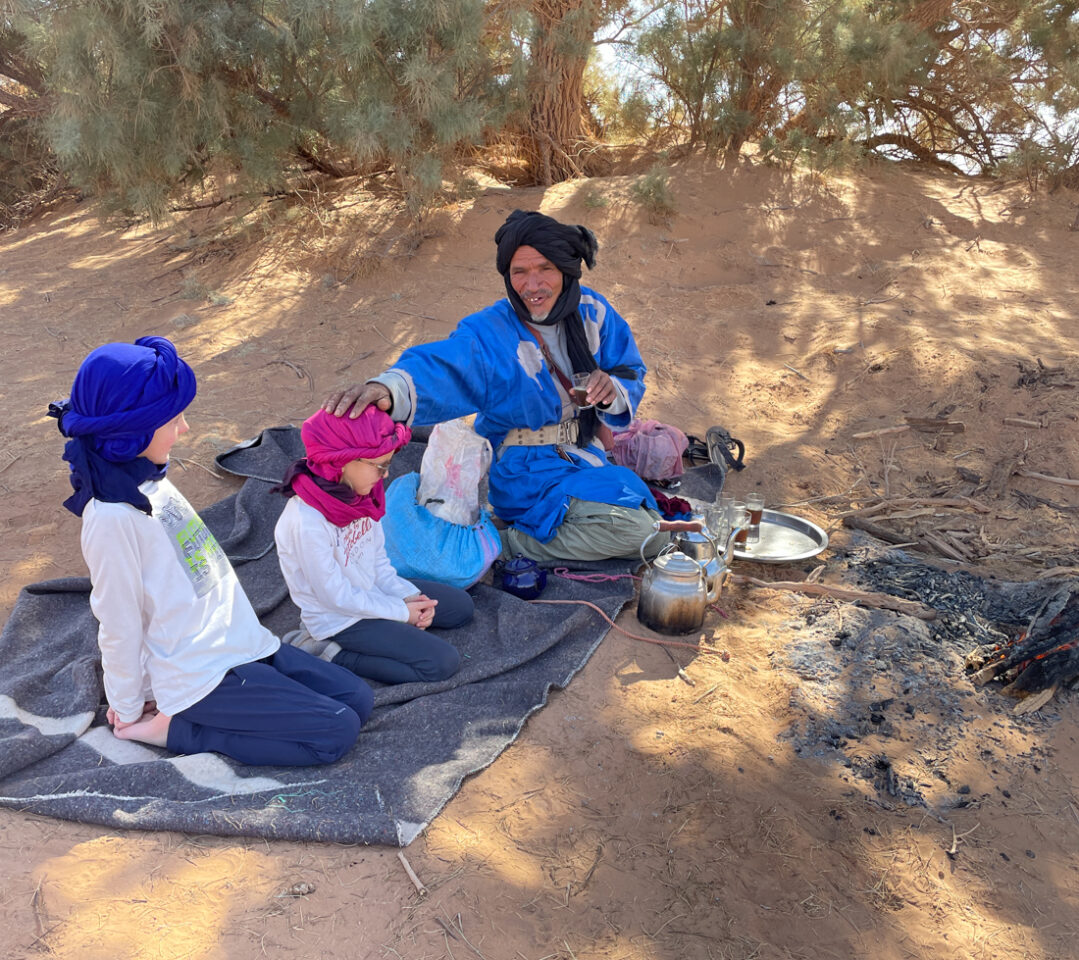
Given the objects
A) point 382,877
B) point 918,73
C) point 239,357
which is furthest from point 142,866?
point 918,73

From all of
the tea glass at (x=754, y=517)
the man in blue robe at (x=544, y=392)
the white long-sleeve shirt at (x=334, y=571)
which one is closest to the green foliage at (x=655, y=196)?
the man in blue robe at (x=544, y=392)

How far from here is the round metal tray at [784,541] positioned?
149 inches

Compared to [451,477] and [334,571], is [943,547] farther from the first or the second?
[334,571]

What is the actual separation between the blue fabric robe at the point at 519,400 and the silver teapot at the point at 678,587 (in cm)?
47

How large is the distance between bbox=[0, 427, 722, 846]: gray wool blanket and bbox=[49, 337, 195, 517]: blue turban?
770 millimetres

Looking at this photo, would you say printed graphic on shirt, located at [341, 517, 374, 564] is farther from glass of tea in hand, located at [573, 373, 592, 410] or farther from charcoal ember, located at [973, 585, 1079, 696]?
charcoal ember, located at [973, 585, 1079, 696]

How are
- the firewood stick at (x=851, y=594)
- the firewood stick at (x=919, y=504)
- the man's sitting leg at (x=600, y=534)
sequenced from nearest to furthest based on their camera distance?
the firewood stick at (x=851, y=594) → the man's sitting leg at (x=600, y=534) → the firewood stick at (x=919, y=504)

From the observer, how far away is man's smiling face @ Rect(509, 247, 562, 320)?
3590mm

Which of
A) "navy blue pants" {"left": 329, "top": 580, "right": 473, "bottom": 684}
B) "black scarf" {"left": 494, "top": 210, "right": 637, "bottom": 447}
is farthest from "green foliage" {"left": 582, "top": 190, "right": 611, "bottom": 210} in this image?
"navy blue pants" {"left": 329, "top": 580, "right": 473, "bottom": 684}

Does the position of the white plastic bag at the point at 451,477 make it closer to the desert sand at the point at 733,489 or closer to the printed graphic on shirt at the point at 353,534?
the printed graphic on shirt at the point at 353,534

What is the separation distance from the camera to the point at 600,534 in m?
3.69

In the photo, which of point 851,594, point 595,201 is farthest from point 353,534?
point 595,201

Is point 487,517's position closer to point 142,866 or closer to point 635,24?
point 142,866

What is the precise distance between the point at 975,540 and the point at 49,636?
3993 millimetres
